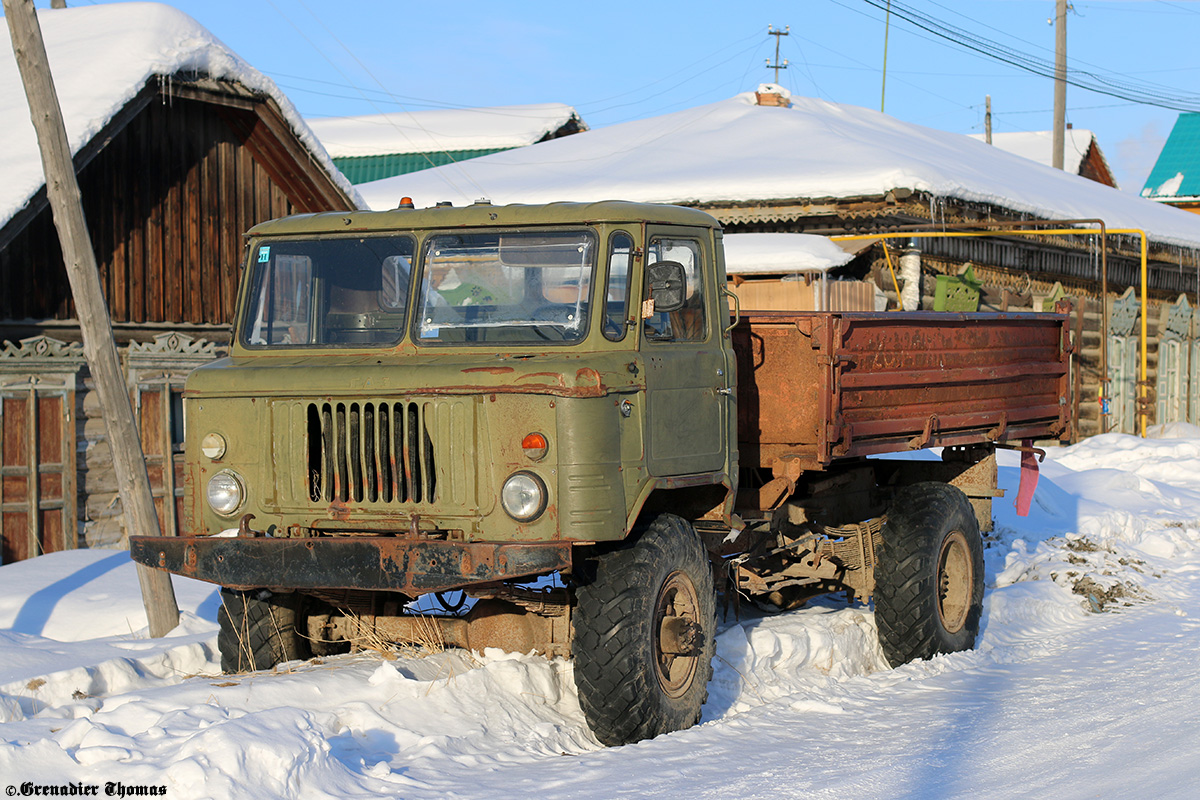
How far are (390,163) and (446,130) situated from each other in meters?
2.28

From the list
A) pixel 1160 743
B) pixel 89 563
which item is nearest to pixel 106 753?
pixel 1160 743

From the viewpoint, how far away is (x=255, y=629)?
691 cm

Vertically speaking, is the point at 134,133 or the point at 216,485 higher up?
the point at 134,133

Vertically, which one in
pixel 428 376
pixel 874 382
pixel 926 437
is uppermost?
pixel 428 376

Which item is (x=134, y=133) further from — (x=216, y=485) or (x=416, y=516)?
(x=416, y=516)

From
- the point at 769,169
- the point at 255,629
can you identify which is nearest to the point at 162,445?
the point at 255,629

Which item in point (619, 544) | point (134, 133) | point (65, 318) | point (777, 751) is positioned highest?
point (134, 133)

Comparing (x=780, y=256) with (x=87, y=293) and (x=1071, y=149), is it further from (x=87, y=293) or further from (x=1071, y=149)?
(x=1071, y=149)

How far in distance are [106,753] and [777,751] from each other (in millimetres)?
2951

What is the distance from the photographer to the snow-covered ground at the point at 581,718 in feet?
16.9

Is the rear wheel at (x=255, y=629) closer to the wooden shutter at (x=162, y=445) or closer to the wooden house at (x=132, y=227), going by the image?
the wooden house at (x=132, y=227)

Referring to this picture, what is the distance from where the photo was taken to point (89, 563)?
35.0 feet

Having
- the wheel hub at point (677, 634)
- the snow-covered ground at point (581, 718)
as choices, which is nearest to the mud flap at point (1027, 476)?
the snow-covered ground at point (581, 718)

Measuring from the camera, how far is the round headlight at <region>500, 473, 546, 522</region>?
19.0 feet
